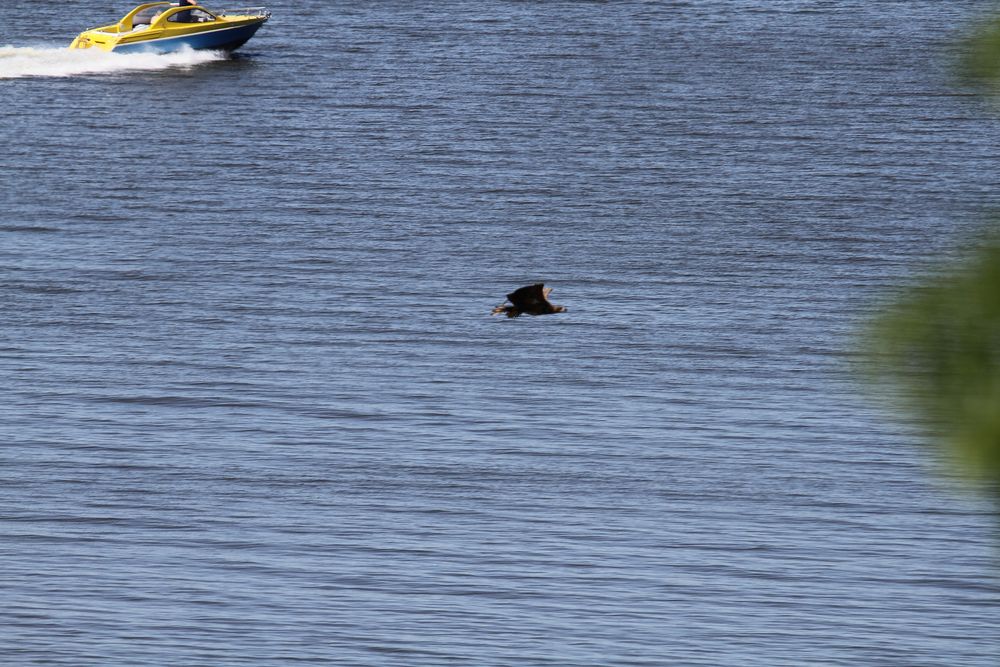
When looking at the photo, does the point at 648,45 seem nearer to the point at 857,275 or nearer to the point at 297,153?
the point at 297,153

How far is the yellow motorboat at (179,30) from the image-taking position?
46844 mm

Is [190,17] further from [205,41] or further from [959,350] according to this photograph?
[959,350]

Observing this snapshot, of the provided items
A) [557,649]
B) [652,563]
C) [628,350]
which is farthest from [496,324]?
[557,649]

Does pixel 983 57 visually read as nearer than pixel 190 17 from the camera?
Yes

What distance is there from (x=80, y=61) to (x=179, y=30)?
11.4 feet

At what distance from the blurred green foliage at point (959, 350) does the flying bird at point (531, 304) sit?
11.0 meters

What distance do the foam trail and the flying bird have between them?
91.2 feet

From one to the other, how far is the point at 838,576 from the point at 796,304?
350 inches

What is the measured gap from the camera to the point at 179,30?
A: 47.5m

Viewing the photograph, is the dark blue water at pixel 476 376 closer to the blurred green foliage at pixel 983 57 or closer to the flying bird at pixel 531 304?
the blurred green foliage at pixel 983 57

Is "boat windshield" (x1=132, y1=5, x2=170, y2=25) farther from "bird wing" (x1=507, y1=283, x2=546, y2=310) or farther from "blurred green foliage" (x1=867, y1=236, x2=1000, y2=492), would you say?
"blurred green foliage" (x1=867, y1=236, x2=1000, y2=492)

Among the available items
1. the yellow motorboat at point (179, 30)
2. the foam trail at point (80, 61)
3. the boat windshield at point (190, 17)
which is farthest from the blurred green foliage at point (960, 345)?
the boat windshield at point (190, 17)

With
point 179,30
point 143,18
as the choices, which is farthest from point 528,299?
point 143,18

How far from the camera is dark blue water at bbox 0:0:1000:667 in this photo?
1591cm
